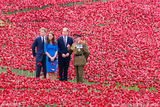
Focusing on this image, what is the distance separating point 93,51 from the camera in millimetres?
17375

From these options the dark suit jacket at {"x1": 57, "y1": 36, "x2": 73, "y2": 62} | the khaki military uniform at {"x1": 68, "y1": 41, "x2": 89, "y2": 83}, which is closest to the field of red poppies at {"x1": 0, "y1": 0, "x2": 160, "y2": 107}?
the khaki military uniform at {"x1": 68, "y1": 41, "x2": 89, "y2": 83}

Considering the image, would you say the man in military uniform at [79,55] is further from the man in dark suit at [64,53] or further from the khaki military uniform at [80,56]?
the man in dark suit at [64,53]

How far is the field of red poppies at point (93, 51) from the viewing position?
9.80 m

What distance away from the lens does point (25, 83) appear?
11.3 meters

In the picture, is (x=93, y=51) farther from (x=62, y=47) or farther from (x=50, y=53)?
(x=50, y=53)

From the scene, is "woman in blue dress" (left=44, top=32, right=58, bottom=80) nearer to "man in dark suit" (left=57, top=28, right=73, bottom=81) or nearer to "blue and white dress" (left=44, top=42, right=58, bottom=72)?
"blue and white dress" (left=44, top=42, right=58, bottom=72)

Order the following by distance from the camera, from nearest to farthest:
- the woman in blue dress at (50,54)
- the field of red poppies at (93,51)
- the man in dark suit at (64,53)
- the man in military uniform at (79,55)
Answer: the field of red poppies at (93,51) < the man in military uniform at (79,55) < the woman in blue dress at (50,54) < the man in dark suit at (64,53)

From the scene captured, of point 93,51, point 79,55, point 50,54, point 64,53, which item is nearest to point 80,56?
point 79,55

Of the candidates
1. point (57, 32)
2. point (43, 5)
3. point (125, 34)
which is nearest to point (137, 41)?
point (125, 34)

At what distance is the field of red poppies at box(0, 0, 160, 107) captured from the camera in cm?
980

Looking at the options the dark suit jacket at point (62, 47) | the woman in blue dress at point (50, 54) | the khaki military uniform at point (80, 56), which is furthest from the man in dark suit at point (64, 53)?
the khaki military uniform at point (80, 56)

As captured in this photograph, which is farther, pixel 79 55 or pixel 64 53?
pixel 64 53

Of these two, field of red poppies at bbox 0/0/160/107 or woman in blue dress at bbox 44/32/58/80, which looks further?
woman in blue dress at bbox 44/32/58/80

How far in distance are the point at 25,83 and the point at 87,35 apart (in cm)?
937
